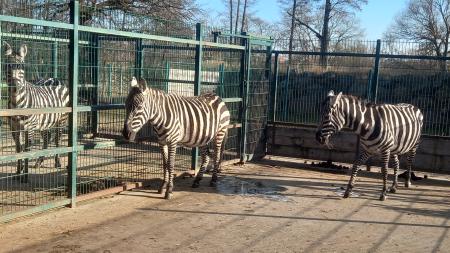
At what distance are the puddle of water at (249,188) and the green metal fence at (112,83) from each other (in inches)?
34.3

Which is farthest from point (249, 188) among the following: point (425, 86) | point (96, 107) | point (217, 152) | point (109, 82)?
point (425, 86)

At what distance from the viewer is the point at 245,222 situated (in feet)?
22.7

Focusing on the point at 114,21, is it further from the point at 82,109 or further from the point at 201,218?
the point at 201,218

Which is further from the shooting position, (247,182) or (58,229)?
(247,182)

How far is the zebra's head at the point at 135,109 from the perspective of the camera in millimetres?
7324

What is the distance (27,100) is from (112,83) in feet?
5.86

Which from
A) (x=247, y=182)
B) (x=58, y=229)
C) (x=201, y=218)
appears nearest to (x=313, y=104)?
(x=247, y=182)

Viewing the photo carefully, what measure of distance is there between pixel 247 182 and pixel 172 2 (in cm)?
1208

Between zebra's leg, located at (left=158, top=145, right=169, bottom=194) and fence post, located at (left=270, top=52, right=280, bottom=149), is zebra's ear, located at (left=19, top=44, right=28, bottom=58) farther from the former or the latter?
fence post, located at (left=270, top=52, right=280, bottom=149)

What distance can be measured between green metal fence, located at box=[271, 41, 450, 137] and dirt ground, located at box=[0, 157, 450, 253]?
2378 millimetres

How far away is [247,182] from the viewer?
9523mm

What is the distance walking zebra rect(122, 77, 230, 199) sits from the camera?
740 centimetres

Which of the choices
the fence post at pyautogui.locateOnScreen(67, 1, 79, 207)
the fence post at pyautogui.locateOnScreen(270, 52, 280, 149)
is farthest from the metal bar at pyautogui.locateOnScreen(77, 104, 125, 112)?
the fence post at pyautogui.locateOnScreen(270, 52, 280, 149)

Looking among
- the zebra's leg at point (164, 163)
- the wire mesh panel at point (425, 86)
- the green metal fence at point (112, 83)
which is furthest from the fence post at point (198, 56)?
the wire mesh panel at point (425, 86)
